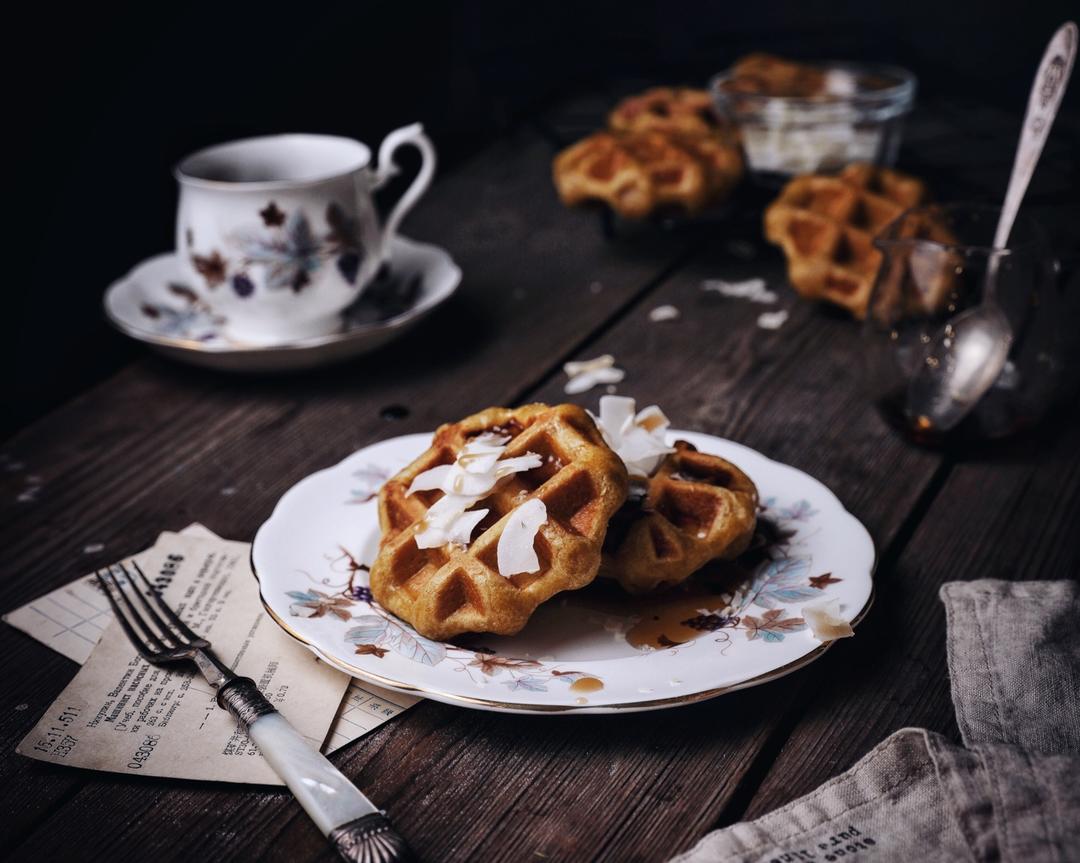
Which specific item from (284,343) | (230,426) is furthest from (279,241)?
(230,426)

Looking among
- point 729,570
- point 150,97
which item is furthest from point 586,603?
point 150,97

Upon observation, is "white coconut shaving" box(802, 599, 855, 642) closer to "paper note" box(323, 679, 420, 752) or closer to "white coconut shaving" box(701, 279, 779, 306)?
"paper note" box(323, 679, 420, 752)

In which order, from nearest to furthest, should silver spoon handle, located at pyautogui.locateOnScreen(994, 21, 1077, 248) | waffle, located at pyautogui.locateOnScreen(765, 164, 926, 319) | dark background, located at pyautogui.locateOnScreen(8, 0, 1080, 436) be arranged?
silver spoon handle, located at pyautogui.locateOnScreen(994, 21, 1077, 248), waffle, located at pyautogui.locateOnScreen(765, 164, 926, 319), dark background, located at pyautogui.locateOnScreen(8, 0, 1080, 436)

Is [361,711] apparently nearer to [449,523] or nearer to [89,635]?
[449,523]

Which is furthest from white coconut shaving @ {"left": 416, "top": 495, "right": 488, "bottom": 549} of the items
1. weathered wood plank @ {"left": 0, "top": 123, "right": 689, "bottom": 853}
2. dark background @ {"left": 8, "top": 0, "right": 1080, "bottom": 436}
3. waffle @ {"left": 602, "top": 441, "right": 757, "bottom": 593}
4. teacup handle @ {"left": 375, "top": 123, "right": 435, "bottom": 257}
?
dark background @ {"left": 8, "top": 0, "right": 1080, "bottom": 436}

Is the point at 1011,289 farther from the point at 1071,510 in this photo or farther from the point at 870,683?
the point at 870,683

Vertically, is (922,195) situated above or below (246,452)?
above

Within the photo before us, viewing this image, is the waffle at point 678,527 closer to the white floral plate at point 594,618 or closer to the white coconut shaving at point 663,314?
the white floral plate at point 594,618
